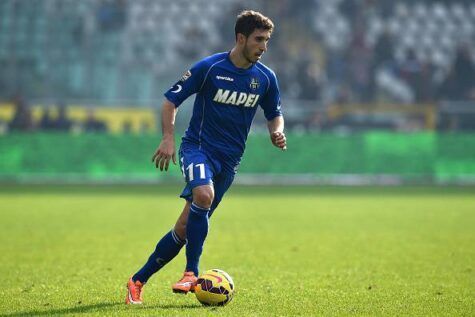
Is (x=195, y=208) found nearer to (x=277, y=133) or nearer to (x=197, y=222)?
(x=197, y=222)

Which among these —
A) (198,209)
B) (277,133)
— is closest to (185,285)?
(198,209)

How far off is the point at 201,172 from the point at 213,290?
0.87 m

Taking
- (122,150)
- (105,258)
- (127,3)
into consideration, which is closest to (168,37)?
(127,3)

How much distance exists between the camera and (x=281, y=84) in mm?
28703

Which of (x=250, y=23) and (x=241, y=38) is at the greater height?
(x=250, y=23)

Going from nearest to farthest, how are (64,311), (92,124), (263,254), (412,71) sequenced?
1. (64,311)
2. (263,254)
3. (92,124)
4. (412,71)

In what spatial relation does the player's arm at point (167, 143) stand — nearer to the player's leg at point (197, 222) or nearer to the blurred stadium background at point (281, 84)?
the player's leg at point (197, 222)

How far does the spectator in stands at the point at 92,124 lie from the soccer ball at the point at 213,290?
1925 centimetres

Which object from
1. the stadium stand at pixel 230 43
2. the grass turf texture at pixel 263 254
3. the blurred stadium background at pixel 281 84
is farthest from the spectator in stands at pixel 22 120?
the grass turf texture at pixel 263 254

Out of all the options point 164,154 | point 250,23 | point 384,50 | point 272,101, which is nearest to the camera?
point 164,154

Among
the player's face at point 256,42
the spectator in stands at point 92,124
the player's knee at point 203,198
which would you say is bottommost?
the spectator in stands at point 92,124

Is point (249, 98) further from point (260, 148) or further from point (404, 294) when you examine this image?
point (260, 148)

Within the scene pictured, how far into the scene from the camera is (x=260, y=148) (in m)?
24.5

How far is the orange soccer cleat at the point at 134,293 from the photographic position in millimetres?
6559
